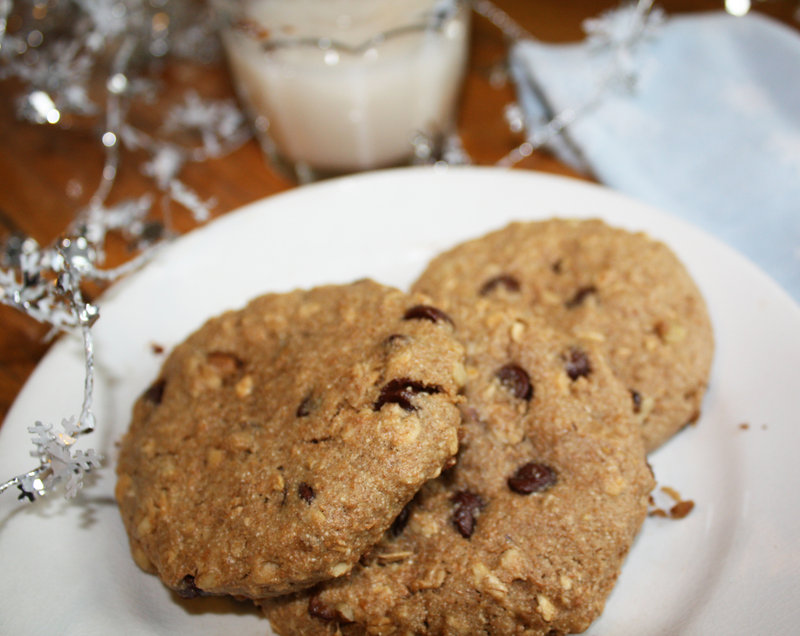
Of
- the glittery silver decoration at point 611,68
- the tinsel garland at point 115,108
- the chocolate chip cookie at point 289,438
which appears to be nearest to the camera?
the chocolate chip cookie at point 289,438

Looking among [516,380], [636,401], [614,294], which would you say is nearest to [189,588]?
[516,380]

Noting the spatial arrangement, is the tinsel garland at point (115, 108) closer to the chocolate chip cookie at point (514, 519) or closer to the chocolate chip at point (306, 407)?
the chocolate chip at point (306, 407)

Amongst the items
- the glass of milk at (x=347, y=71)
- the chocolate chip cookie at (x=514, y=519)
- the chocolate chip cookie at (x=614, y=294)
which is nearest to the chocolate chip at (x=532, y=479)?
the chocolate chip cookie at (x=514, y=519)

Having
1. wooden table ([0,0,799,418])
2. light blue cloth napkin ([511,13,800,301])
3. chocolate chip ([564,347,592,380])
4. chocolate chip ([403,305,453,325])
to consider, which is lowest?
wooden table ([0,0,799,418])

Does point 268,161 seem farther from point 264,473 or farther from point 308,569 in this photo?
point 308,569

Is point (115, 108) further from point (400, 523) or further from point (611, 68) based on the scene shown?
point (400, 523)

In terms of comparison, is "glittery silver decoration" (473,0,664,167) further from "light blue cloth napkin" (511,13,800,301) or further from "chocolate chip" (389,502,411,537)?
"chocolate chip" (389,502,411,537)

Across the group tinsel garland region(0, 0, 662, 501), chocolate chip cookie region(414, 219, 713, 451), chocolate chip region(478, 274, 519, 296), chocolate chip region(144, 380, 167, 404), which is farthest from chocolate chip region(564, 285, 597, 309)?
tinsel garland region(0, 0, 662, 501)
